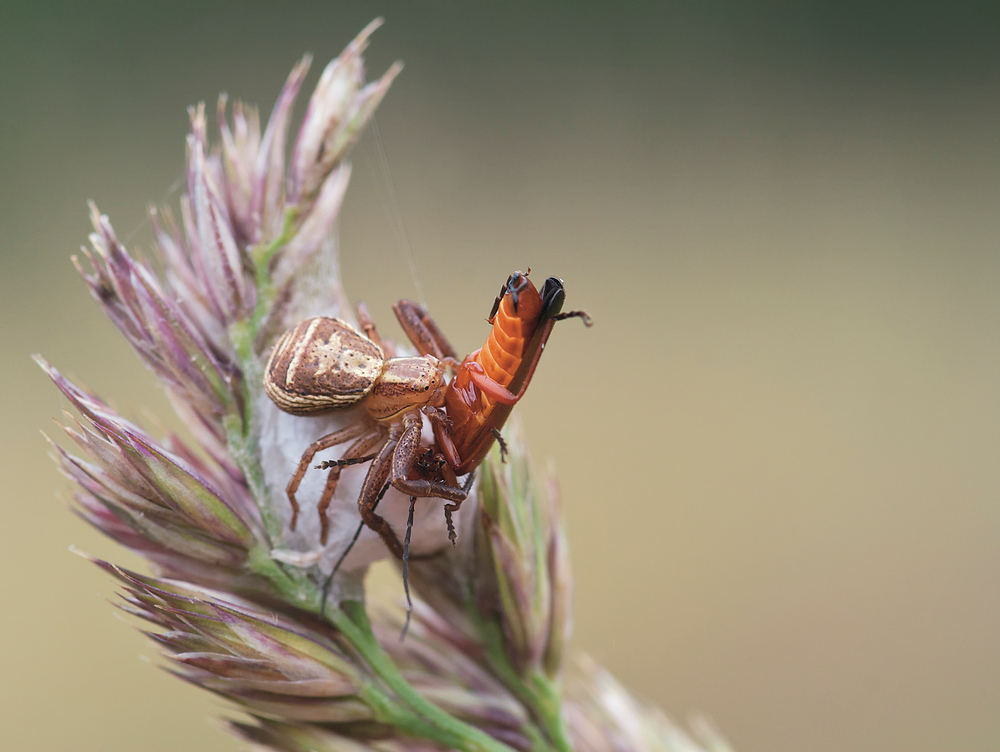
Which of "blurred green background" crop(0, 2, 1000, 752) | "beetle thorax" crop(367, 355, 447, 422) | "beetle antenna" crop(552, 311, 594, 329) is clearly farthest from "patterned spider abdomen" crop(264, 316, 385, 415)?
"blurred green background" crop(0, 2, 1000, 752)

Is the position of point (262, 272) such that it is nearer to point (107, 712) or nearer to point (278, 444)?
point (278, 444)

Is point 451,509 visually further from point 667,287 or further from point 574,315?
point 667,287

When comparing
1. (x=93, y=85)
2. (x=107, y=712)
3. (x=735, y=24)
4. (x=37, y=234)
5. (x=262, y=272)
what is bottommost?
(x=107, y=712)

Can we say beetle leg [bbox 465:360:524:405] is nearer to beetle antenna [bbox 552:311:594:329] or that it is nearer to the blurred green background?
beetle antenna [bbox 552:311:594:329]

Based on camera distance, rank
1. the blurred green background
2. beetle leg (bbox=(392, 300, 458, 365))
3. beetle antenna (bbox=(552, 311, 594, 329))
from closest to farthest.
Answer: beetle antenna (bbox=(552, 311, 594, 329)) < beetle leg (bbox=(392, 300, 458, 365)) < the blurred green background

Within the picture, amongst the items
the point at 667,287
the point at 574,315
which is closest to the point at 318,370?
the point at 574,315

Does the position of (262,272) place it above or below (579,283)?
below

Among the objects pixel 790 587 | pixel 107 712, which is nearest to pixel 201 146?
pixel 107 712
